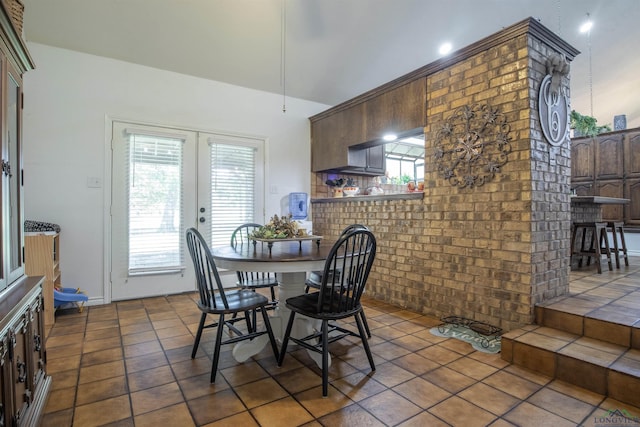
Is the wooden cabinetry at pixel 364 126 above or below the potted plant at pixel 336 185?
above

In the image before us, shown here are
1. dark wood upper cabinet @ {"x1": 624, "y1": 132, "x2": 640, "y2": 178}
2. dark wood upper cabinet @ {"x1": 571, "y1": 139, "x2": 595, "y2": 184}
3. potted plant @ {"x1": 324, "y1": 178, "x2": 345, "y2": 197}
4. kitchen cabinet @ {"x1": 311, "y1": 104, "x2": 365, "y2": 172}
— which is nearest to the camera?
kitchen cabinet @ {"x1": 311, "y1": 104, "x2": 365, "y2": 172}

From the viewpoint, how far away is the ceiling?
3.26 metres

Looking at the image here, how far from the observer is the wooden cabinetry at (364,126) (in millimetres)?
3348

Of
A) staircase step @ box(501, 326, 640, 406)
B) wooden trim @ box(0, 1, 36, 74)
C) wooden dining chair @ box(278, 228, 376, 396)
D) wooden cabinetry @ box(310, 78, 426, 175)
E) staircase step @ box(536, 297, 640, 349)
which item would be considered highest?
wooden cabinetry @ box(310, 78, 426, 175)

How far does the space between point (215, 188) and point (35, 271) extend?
196 centimetres

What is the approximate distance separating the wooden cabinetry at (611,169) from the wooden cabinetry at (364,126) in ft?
13.9

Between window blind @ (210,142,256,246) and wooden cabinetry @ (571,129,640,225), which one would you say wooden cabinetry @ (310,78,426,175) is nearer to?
window blind @ (210,142,256,246)

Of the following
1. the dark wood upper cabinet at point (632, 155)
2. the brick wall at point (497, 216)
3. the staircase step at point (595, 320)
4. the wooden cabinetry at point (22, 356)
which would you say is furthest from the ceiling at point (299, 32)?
the staircase step at point (595, 320)

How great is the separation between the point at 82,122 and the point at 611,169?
27.1 feet

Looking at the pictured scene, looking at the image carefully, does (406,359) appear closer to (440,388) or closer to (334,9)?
(440,388)

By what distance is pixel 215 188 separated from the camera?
4.26 metres

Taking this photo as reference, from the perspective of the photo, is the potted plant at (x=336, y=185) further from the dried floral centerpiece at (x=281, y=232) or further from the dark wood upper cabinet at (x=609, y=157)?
the dark wood upper cabinet at (x=609, y=157)

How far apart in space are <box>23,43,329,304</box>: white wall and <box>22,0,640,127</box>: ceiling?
6.6 inches

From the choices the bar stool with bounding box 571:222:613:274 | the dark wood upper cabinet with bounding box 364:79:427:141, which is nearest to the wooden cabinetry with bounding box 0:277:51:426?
the dark wood upper cabinet with bounding box 364:79:427:141
